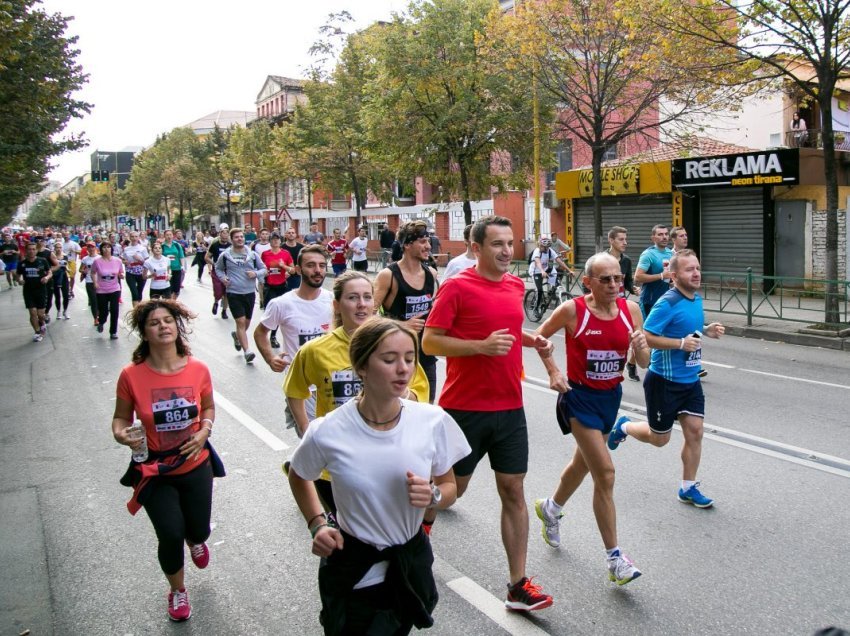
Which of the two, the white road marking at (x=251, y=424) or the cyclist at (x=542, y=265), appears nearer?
the white road marking at (x=251, y=424)

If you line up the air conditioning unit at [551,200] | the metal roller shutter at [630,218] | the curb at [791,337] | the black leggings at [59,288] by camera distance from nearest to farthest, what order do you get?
1. the curb at [791,337]
2. the black leggings at [59,288]
3. the metal roller shutter at [630,218]
4. the air conditioning unit at [551,200]

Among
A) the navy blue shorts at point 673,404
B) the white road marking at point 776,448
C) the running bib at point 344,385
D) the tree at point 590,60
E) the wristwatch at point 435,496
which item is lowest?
the white road marking at point 776,448

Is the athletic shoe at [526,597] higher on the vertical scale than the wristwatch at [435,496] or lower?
lower

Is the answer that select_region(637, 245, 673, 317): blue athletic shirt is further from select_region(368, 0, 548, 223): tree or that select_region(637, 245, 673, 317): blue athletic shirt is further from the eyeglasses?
select_region(368, 0, 548, 223): tree

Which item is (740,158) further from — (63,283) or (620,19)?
(63,283)

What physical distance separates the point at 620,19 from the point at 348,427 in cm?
1697

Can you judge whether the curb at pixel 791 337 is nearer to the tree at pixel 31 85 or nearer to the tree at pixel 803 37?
the tree at pixel 803 37

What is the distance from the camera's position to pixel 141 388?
161 inches

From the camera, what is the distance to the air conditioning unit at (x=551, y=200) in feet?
95.1

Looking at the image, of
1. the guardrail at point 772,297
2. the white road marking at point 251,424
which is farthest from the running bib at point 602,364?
the guardrail at point 772,297

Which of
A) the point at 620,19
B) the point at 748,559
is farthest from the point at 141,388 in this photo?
the point at 620,19

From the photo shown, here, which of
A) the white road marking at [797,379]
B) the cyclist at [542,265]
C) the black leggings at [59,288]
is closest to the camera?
the white road marking at [797,379]

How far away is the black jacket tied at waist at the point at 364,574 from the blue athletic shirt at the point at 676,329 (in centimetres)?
314

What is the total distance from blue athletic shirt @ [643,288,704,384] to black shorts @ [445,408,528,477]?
5.56ft
